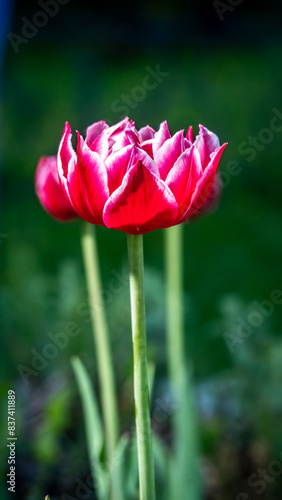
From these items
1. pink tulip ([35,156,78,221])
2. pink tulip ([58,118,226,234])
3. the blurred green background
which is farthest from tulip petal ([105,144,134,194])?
the blurred green background

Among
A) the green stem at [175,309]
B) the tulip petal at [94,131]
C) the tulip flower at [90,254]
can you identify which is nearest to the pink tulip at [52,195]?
the tulip flower at [90,254]

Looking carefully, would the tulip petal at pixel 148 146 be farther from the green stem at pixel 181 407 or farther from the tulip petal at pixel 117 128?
the green stem at pixel 181 407

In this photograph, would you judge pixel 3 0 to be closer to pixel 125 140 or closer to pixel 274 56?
pixel 125 140

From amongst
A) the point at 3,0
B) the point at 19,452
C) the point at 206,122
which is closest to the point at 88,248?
the point at 3,0

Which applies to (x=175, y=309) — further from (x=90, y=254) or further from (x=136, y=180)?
(x=136, y=180)

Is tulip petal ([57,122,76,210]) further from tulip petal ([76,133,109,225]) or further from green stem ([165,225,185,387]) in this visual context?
green stem ([165,225,185,387])
